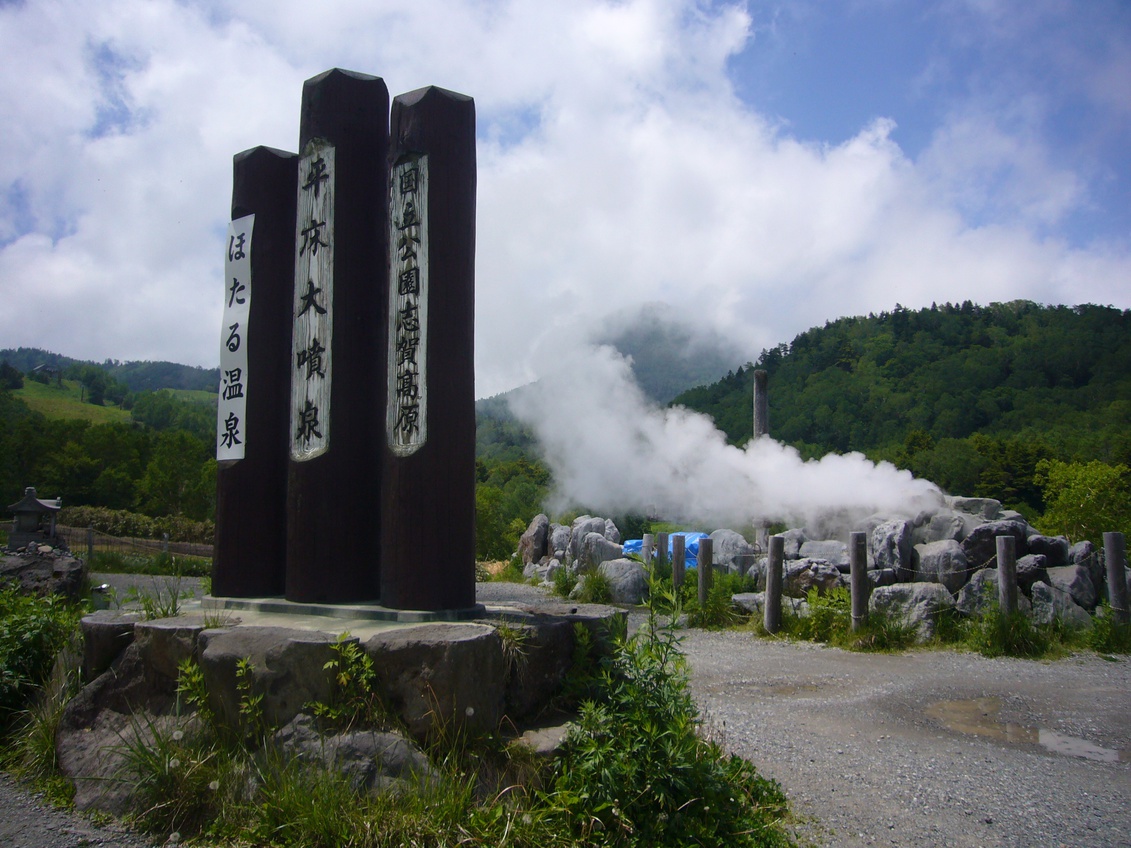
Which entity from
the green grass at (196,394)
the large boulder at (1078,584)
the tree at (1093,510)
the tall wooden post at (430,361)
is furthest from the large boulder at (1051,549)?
the green grass at (196,394)

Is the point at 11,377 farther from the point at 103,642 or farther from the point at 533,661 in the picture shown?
the point at 533,661

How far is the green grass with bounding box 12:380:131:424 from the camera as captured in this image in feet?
289

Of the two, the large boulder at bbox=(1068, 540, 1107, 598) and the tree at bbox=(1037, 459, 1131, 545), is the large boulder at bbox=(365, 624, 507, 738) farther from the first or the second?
the tree at bbox=(1037, 459, 1131, 545)

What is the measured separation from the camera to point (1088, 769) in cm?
585

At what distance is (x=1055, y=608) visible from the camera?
444 inches

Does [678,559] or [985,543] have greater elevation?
[985,543]

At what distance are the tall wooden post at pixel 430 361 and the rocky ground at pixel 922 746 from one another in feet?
7.08

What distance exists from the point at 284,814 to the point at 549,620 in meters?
1.81

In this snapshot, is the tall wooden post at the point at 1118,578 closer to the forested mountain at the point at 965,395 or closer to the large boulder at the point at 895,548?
the large boulder at the point at 895,548

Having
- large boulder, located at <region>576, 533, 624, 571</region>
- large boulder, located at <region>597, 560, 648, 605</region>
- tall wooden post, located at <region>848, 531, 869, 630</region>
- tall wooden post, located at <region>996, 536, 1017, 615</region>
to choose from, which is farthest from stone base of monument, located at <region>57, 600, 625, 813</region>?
large boulder, located at <region>576, 533, 624, 571</region>

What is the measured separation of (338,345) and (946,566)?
10556 mm

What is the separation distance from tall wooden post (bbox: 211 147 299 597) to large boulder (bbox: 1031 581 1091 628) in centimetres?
1019

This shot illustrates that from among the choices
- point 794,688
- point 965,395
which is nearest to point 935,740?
point 794,688

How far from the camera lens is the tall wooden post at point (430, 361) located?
5.16m
